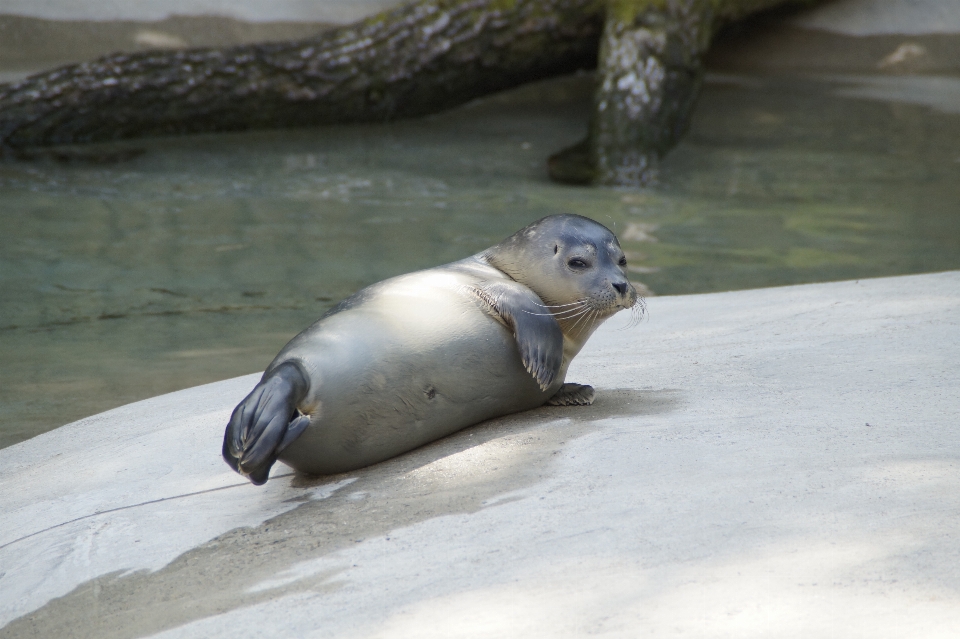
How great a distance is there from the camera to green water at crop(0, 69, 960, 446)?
4.29 m

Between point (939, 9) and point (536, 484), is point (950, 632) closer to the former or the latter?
point (536, 484)

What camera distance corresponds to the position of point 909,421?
237 centimetres

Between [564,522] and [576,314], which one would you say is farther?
[576,314]

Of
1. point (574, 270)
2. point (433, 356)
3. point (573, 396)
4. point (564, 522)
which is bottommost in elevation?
point (573, 396)

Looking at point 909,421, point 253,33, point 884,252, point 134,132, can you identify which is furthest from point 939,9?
point 909,421

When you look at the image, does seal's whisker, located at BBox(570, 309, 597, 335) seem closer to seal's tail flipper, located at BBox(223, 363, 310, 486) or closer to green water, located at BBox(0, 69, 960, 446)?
seal's tail flipper, located at BBox(223, 363, 310, 486)

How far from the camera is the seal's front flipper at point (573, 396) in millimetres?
2768

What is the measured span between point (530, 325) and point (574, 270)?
257mm

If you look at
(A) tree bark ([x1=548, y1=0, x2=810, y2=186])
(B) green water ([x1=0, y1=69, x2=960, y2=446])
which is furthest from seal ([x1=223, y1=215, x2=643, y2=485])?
(A) tree bark ([x1=548, y1=0, x2=810, y2=186])

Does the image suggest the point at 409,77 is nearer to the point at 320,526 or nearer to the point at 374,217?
the point at 374,217

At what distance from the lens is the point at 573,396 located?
278 centimetres

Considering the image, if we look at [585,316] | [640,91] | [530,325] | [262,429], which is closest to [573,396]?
[585,316]

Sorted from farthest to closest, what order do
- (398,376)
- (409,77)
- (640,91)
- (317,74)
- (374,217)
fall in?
(409,77)
(317,74)
(640,91)
(374,217)
(398,376)

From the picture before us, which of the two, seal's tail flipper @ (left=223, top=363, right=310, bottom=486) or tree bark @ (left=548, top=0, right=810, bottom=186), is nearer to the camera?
seal's tail flipper @ (left=223, top=363, right=310, bottom=486)
